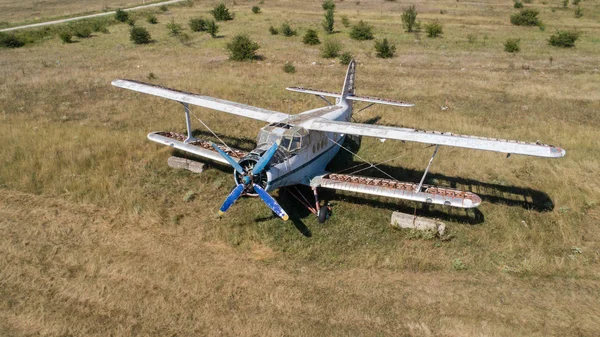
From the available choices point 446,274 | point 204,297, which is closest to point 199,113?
point 204,297

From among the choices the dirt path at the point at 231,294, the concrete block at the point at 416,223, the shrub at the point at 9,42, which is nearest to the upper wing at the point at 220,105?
the dirt path at the point at 231,294

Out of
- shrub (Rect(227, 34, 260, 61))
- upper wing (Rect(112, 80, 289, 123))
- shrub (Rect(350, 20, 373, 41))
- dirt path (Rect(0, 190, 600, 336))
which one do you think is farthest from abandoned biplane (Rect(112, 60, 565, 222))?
shrub (Rect(350, 20, 373, 41))

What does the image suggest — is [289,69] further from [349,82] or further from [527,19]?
[527,19]

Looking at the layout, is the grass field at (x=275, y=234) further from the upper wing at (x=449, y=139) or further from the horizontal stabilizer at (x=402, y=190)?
the upper wing at (x=449, y=139)

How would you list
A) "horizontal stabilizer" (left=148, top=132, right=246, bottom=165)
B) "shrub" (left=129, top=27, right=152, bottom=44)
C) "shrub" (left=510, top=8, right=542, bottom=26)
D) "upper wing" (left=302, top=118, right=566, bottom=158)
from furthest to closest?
1. "shrub" (left=510, top=8, right=542, bottom=26)
2. "shrub" (left=129, top=27, right=152, bottom=44)
3. "horizontal stabilizer" (left=148, top=132, right=246, bottom=165)
4. "upper wing" (left=302, top=118, right=566, bottom=158)

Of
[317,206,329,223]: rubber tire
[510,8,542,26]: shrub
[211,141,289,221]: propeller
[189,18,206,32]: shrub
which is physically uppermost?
[510,8,542,26]: shrub

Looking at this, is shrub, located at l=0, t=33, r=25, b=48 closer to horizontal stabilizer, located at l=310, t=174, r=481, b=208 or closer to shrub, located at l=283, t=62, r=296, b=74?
shrub, located at l=283, t=62, r=296, b=74
